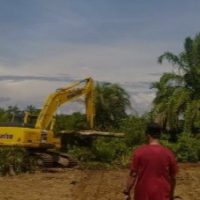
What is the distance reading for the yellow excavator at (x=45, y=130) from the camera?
76.6 feet

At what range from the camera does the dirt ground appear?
1582cm

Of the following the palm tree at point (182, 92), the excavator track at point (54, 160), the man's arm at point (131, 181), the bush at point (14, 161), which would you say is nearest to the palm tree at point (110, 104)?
the palm tree at point (182, 92)

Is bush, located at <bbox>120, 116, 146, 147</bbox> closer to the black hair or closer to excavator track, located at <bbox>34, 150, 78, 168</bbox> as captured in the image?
excavator track, located at <bbox>34, 150, 78, 168</bbox>

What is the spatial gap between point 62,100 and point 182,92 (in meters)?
7.30

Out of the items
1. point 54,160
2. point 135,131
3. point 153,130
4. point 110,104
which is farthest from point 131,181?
point 110,104

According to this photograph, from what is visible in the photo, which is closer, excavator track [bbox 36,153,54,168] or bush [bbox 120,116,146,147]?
excavator track [bbox 36,153,54,168]

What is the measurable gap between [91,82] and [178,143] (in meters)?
5.10

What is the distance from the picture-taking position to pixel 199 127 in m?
29.8

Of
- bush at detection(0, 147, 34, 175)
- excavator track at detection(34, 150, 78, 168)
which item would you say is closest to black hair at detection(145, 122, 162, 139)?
bush at detection(0, 147, 34, 175)

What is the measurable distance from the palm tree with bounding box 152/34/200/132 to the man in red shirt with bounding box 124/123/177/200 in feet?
74.5

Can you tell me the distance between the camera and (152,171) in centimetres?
705

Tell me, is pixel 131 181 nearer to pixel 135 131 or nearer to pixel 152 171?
pixel 152 171

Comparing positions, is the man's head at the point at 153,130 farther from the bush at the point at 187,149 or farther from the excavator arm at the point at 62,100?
the bush at the point at 187,149

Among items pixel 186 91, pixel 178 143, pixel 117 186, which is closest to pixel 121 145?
pixel 178 143
